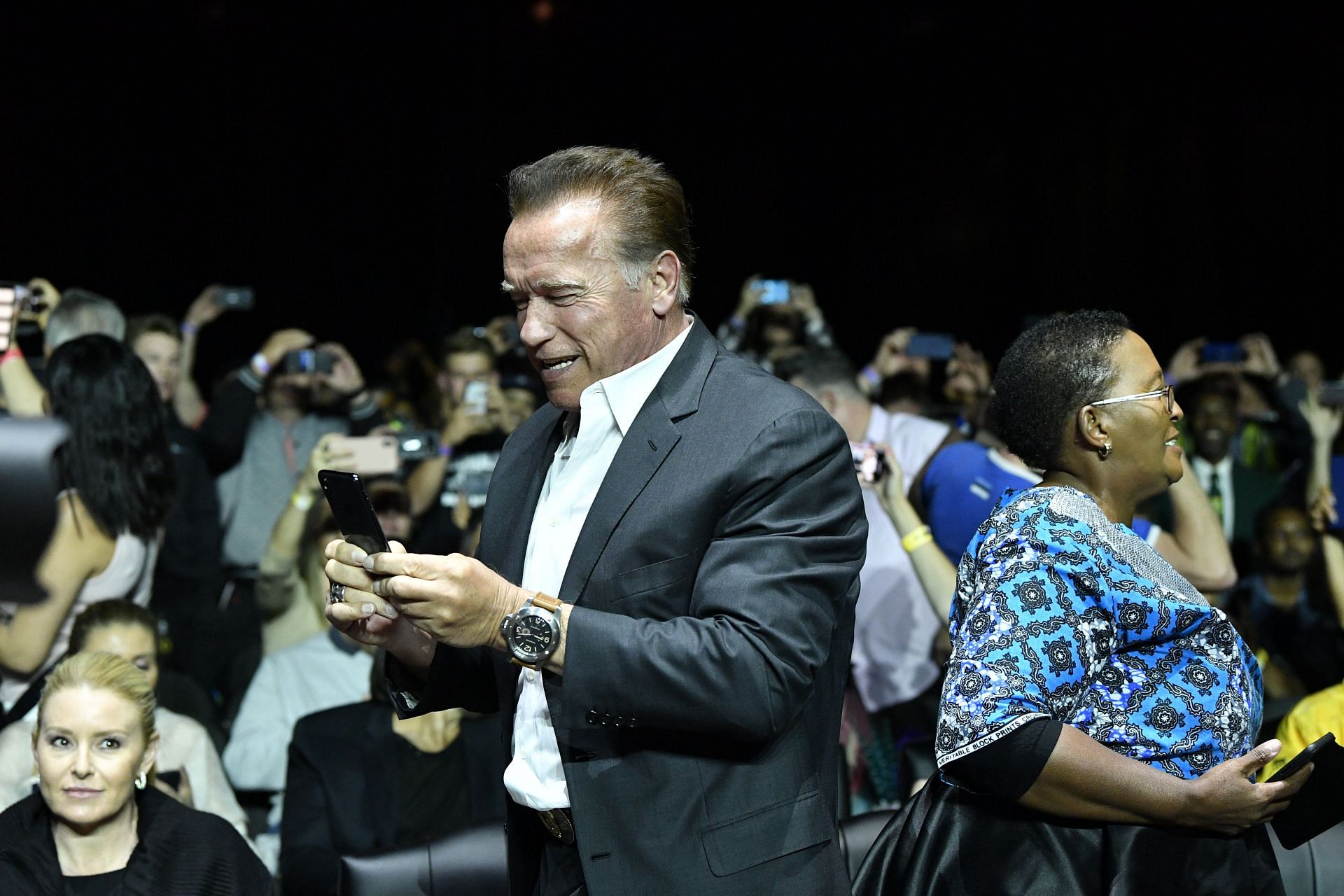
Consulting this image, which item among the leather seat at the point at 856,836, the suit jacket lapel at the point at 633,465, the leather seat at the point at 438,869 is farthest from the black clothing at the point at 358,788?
the suit jacket lapel at the point at 633,465

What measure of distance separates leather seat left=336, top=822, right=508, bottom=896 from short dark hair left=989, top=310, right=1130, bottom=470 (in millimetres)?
1235

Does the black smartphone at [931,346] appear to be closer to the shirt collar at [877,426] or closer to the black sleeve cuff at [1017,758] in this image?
the shirt collar at [877,426]

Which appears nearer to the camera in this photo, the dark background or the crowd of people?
the crowd of people

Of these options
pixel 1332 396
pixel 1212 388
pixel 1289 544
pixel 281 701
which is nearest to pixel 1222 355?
pixel 1212 388

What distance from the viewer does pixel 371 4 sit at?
724 centimetres

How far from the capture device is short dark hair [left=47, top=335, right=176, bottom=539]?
11.0 ft

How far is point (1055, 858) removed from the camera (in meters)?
1.70

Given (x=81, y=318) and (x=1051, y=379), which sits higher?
(x=81, y=318)

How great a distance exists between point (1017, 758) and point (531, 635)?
0.59 metres

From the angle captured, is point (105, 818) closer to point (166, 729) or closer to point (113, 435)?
point (166, 729)

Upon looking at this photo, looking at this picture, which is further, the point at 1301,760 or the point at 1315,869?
the point at 1315,869

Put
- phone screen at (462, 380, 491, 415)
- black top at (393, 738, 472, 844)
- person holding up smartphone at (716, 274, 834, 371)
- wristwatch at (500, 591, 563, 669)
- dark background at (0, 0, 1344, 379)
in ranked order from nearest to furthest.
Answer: wristwatch at (500, 591, 563, 669)
black top at (393, 738, 472, 844)
phone screen at (462, 380, 491, 415)
person holding up smartphone at (716, 274, 834, 371)
dark background at (0, 0, 1344, 379)

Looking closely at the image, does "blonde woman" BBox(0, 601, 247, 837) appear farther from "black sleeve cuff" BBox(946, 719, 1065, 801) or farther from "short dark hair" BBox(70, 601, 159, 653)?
"black sleeve cuff" BBox(946, 719, 1065, 801)

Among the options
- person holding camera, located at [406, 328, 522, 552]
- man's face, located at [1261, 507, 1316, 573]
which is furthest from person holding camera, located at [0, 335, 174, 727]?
man's face, located at [1261, 507, 1316, 573]
